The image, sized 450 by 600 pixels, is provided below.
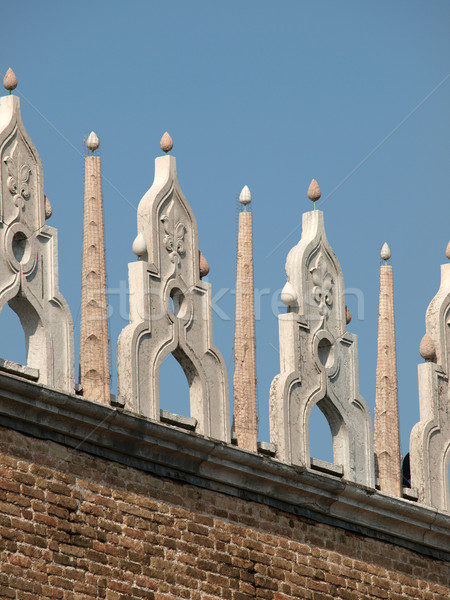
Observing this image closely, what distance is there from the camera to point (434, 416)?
80.3 ft

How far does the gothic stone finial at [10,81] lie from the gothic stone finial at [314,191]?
4.38m

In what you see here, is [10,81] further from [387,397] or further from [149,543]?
[387,397]

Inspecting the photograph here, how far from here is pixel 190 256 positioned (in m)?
22.5

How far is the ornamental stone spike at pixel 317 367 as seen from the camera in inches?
894

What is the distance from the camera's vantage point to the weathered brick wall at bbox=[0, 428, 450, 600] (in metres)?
19.9

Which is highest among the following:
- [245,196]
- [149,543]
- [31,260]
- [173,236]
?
[245,196]

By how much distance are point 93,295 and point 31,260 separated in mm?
938

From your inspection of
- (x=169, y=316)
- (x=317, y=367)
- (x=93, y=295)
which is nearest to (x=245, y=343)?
(x=317, y=367)

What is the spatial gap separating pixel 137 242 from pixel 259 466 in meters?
2.89

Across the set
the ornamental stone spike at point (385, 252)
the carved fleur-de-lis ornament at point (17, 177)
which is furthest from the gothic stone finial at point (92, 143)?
the ornamental stone spike at point (385, 252)

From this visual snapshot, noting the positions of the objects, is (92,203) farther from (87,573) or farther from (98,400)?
(87,573)

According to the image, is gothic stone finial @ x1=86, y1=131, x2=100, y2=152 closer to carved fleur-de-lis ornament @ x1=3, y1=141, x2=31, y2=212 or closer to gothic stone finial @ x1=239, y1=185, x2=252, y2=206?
carved fleur-de-lis ornament @ x1=3, y1=141, x2=31, y2=212

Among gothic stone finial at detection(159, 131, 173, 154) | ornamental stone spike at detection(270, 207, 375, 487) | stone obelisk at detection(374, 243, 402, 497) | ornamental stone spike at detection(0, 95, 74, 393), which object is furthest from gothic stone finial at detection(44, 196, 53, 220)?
stone obelisk at detection(374, 243, 402, 497)

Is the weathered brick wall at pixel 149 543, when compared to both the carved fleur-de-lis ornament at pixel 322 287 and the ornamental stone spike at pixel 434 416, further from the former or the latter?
the carved fleur-de-lis ornament at pixel 322 287
